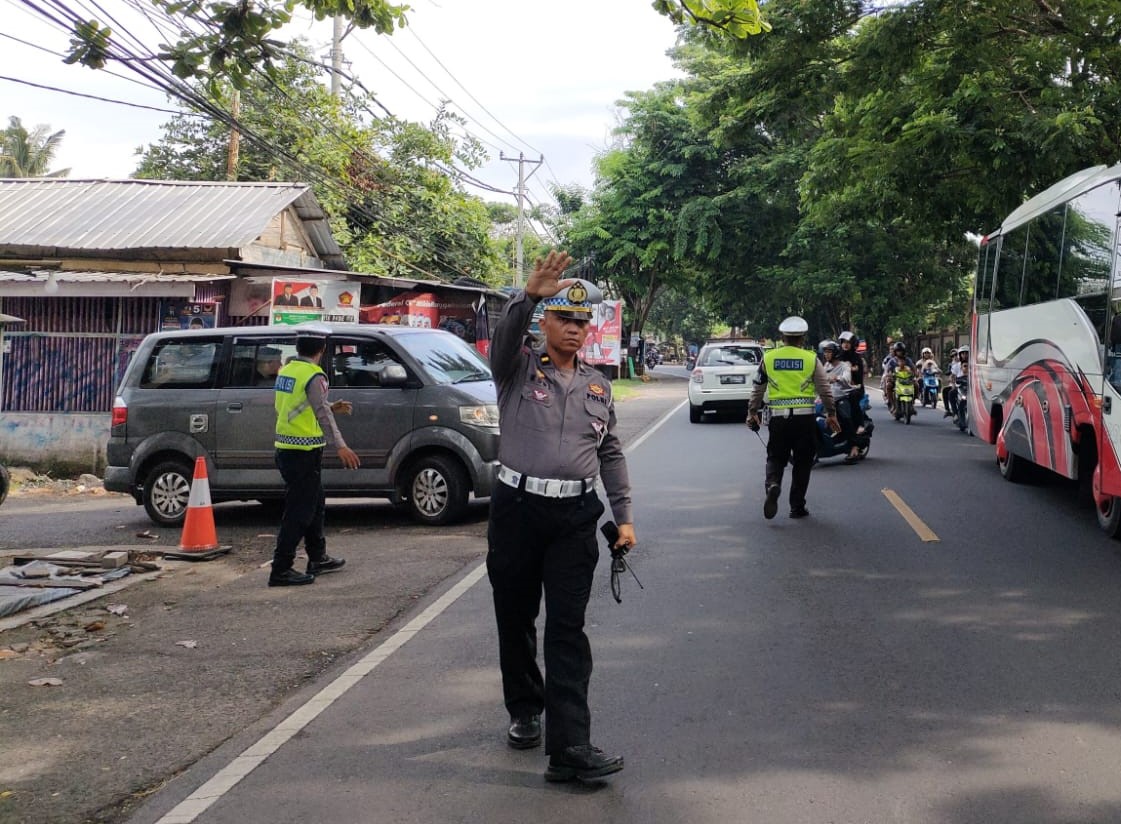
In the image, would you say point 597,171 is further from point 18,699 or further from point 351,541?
point 18,699

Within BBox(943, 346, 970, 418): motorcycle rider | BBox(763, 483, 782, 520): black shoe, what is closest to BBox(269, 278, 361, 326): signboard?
BBox(763, 483, 782, 520): black shoe

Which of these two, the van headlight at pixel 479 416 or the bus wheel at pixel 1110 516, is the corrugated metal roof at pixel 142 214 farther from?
the bus wheel at pixel 1110 516

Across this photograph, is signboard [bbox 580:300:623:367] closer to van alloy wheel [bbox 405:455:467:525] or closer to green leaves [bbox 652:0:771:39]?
van alloy wheel [bbox 405:455:467:525]

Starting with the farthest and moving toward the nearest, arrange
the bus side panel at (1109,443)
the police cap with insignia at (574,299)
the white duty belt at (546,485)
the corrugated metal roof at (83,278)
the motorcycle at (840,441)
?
1. the corrugated metal roof at (83,278)
2. the motorcycle at (840,441)
3. the bus side panel at (1109,443)
4. the white duty belt at (546,485)
5. the police cap with insignia at (574,299)

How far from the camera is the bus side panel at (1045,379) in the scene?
10125 mm

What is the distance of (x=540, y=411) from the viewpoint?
4496 millimetres

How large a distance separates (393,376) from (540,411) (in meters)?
6.45

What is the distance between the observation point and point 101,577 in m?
8.86

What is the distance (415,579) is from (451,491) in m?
2.34

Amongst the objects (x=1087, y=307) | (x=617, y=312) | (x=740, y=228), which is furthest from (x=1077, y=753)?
(x=740, y=228)

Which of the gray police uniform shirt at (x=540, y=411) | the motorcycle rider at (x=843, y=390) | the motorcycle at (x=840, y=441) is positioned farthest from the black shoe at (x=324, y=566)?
the motorcycle rider at (x=843, y=390)

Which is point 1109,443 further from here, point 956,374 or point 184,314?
point 956,374

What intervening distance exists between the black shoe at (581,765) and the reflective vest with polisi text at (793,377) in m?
6.73

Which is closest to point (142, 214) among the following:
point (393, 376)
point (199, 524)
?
point (393, 376)
